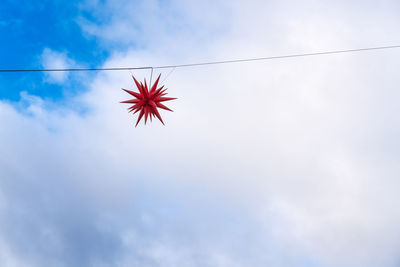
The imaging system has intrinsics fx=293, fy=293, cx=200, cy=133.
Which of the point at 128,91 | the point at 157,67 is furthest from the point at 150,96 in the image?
the point at 157,67

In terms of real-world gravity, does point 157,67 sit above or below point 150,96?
above

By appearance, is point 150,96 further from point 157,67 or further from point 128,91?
point 157,67

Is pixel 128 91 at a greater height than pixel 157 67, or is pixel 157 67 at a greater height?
pixel 157 67

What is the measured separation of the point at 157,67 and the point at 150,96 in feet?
8.20

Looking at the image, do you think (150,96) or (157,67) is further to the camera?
(157,67)

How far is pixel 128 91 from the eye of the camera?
1102 cm

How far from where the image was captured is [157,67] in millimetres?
13156

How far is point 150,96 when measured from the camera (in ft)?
36.7

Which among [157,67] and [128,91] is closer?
[128,91]

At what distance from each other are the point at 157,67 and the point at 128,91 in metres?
2.66

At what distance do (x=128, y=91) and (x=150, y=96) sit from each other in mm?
832
